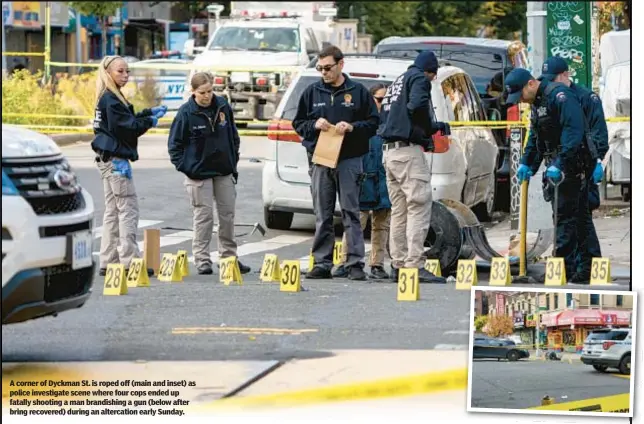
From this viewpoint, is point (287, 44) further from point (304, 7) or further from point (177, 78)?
point (304, 7)

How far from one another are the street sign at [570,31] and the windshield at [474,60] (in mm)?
5298

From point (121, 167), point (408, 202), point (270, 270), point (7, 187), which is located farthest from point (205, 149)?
point (7, 187)

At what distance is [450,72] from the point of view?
52.7 ft

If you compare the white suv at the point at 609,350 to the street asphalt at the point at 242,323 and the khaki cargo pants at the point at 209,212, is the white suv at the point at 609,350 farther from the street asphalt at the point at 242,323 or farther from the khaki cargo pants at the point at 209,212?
the khaki cargo pants at the point at 209,212

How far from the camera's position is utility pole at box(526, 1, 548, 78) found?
14945 mm

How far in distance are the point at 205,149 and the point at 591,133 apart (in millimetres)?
3149

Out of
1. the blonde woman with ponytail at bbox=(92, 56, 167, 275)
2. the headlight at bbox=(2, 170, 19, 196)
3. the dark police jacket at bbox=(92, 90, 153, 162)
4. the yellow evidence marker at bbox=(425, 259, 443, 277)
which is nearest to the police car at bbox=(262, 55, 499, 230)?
the yellow evidence marker at bbox=(425, 259, 443, 277)

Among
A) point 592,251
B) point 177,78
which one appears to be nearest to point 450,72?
point 592,251

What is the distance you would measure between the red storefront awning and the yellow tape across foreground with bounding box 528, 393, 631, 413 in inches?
15.5

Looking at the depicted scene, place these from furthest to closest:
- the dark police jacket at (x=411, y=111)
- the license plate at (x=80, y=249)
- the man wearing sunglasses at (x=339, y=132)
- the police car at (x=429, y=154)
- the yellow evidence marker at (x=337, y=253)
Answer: the police car at (x=429, y=154), the yellow evidence marker at (x=337, y=253), the man wearing sunglasses at (x=339, y=132), the dark police jacket at (x=411, y=111), the license plate at (x=80, y=249)

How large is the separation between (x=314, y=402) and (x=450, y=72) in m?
8.65

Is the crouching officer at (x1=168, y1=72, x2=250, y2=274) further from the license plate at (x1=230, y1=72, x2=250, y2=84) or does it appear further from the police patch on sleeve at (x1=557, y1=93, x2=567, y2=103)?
the license plate at (x1=230, y1=72, x2=250, y2=84)

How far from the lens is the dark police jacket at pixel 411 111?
1166 centimetres

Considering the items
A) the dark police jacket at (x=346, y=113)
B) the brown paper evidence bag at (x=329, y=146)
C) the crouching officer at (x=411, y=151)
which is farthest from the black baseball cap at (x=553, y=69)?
the brown paper evidence bag at (x=329, y=146)
